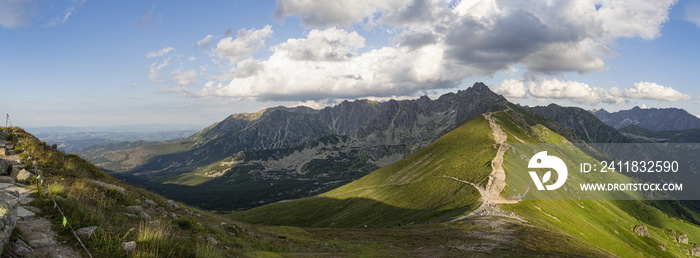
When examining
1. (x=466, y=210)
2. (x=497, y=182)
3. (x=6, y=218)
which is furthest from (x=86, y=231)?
(x=497, y=182)

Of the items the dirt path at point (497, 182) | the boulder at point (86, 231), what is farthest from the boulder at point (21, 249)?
the dirt path at point (497, 182)

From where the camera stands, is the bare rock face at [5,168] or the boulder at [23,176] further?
the bare rock face at [5,168]

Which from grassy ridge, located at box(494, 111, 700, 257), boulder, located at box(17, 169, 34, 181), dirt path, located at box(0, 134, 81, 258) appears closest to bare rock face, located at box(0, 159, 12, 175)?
boulder, located at box(17, 169, 34, 181)

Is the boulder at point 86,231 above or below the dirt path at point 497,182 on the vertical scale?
above

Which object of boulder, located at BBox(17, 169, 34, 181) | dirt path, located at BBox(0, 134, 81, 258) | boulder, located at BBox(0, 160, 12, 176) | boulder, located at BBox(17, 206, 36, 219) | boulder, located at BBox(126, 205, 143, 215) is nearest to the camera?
dirt path, located at BBox(0, 134, 81, 258)

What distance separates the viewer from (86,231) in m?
12.3

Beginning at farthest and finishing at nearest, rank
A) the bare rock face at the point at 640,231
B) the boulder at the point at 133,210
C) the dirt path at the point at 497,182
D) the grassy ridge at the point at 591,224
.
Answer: the bare rock face at the point at 640,231 → the dirt path at the point at 497,182 → the grassy ridge at the point at 591,224 → the boulder at the point at 133,210

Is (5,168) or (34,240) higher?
(5,168)

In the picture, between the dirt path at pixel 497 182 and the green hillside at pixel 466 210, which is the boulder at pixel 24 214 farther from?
the dirt path at pixel 497 182

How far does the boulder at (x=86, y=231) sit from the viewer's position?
12.1m

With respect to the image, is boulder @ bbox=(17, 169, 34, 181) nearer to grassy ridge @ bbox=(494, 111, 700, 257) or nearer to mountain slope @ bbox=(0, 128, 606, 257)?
mountain slope @ bbox=(0, 128, 606, 257)

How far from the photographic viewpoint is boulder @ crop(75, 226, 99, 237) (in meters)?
12.1

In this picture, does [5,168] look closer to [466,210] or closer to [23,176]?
[23,176]

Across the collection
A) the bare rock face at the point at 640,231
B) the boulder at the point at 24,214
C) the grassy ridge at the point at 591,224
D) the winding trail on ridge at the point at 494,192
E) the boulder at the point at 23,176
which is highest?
the boulder at the point at 23,176
